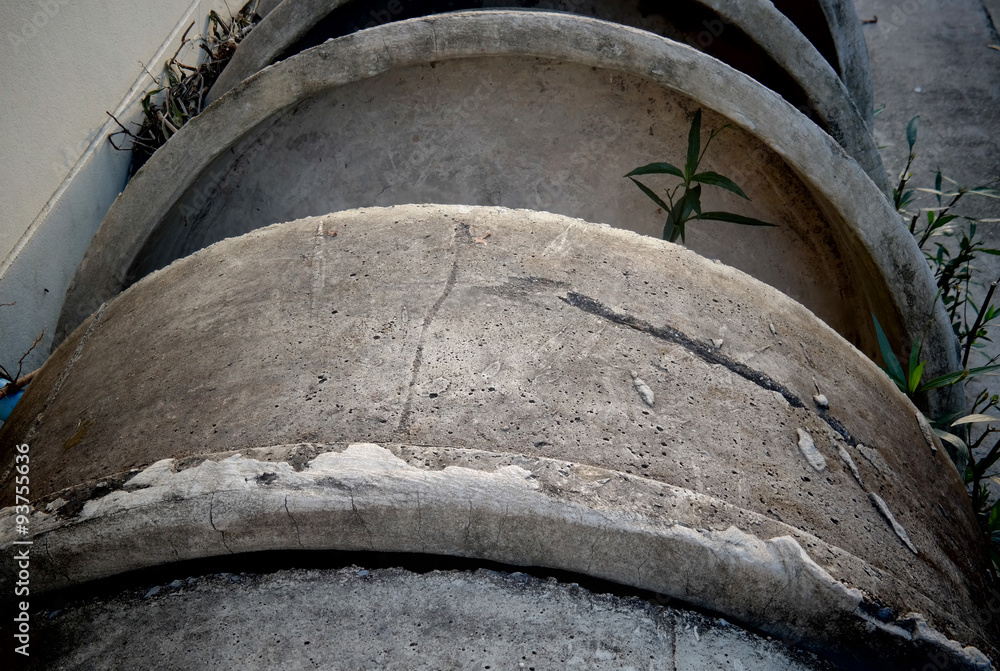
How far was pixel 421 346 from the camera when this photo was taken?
55.8 inches

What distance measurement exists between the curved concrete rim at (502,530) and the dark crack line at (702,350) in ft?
1.10

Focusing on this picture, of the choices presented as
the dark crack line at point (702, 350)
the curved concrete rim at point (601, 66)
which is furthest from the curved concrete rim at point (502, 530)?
the curved concrete rim at point (601, 66)

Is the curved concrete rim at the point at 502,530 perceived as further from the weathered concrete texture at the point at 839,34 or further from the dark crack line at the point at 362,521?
the weathered concrete texture at the point at 839,34

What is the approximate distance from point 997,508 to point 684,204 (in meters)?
1.25

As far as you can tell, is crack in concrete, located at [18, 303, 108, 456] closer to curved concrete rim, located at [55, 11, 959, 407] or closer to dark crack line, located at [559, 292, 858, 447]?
curved concrete rim, located at [55, 11, 959, 407]

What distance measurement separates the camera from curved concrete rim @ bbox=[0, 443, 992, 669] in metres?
1.19

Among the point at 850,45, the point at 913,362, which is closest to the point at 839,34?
the point at 850,45

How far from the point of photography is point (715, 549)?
3.88 ft

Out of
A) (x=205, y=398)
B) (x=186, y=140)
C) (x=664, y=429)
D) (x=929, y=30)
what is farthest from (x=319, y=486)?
(x=929, y=30)

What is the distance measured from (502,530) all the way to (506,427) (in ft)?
0.59

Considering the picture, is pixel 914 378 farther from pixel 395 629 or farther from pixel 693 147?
pixel 395 629

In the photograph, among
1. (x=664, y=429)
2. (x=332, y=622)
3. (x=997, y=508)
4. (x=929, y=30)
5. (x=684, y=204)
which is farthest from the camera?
(x=929, y=30)

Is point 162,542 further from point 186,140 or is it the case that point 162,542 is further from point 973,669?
point 186,140

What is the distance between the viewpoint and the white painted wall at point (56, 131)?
8.57 ft
